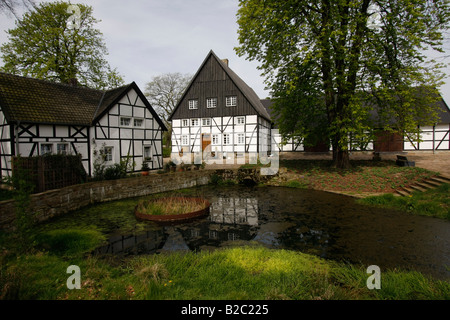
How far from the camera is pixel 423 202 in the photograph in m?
9.62

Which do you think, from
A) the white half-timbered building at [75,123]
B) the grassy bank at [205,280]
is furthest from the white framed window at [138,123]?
the grassy bank at [205,280]

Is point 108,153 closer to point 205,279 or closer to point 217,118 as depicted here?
point 217,118

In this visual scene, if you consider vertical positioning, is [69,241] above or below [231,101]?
below

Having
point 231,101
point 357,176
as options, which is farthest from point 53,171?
point 231,101

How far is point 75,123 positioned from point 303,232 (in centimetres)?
1410

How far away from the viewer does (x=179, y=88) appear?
41.4 meters

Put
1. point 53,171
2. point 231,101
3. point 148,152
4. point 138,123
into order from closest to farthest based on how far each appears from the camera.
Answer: point 53,171
point 138,123
point 148,152
point 231,101

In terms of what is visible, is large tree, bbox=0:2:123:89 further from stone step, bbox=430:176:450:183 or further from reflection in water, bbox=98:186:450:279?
stone step, bbox=430:176:450:183

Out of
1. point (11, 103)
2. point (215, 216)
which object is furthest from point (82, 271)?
point (11, 103)

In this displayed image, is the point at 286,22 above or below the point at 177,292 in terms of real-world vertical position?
above

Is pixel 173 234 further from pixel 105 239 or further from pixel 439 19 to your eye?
pixel 439 19

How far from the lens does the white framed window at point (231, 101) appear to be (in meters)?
24.0
